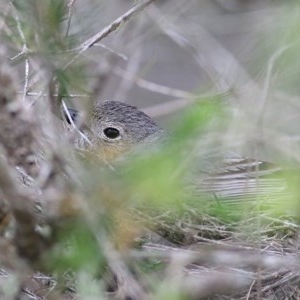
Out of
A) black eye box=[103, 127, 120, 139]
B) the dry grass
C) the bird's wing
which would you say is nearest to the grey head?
black eye box=[103, 127, 120, 139]

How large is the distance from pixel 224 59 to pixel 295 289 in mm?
1184

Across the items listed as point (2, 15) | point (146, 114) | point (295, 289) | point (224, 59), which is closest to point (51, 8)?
point (2, 15)

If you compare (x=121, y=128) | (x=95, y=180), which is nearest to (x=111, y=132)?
(x=121, y=128)

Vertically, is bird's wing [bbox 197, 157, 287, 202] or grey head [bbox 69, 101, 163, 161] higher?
grey head [bbox 69, 101, 163, 161]

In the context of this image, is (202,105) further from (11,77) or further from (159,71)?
(159,71)

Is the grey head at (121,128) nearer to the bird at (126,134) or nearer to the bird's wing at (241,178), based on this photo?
the bird at (126,134)

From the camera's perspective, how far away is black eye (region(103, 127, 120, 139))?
4.66 meters

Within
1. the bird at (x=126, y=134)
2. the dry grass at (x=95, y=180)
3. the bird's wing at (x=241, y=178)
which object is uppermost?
the bird at (x=126, y=134)

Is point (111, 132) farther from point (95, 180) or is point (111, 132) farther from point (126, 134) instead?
point (95, 180)

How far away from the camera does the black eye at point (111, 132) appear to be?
15.3 ft

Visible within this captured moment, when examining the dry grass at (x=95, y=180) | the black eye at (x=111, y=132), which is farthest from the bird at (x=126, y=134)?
the dry grass at (x=95, y=180)

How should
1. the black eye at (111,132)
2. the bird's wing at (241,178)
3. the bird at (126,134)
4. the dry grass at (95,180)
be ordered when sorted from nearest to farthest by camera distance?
the dry grass at (95,180) < the bird's wing at (241,178) < the bird at (126,134) < the black eye at (111,132)

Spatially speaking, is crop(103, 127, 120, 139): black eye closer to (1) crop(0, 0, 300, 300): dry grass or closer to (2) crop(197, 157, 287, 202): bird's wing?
(2) crop(197, 157, 287, 202): bird's wing

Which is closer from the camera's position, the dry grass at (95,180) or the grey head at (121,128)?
the dry grass at (95,180)
